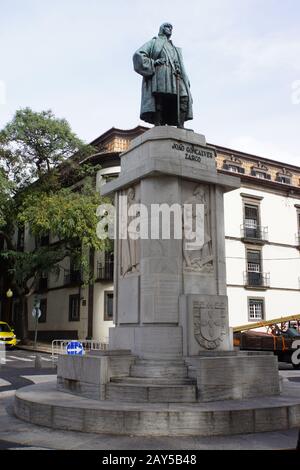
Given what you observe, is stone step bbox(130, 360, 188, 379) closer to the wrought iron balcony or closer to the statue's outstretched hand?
the statue's outstretched hand

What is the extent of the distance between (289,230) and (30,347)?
20.9 metres

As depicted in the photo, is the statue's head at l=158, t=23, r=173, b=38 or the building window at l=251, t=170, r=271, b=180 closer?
the statue's head at l=158, t=23, r=173, b=38

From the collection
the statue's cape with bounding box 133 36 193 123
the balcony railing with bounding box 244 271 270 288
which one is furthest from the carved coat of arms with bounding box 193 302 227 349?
the balcony railing with bounding box 244 271 270 288

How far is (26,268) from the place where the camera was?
95.4 ft

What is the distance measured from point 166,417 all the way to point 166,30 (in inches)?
321

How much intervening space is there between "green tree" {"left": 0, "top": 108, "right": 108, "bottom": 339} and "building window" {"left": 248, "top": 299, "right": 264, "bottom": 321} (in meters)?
12.4

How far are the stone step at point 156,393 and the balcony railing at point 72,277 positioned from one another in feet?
84.5

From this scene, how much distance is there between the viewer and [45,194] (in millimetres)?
29047

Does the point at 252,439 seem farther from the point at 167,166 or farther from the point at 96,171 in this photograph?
the point at 96,171

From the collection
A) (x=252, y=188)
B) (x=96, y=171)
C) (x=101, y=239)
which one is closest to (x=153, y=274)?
(x=101, y=239)

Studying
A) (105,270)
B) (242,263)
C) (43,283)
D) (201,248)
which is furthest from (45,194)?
(201,248)

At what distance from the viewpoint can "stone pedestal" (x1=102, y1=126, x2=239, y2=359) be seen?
27.9 ft

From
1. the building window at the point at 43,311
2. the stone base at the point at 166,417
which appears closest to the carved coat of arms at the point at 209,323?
the stone base at the point at 166,417

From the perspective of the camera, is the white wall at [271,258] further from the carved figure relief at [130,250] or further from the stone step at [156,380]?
the stone step at [156,380]
